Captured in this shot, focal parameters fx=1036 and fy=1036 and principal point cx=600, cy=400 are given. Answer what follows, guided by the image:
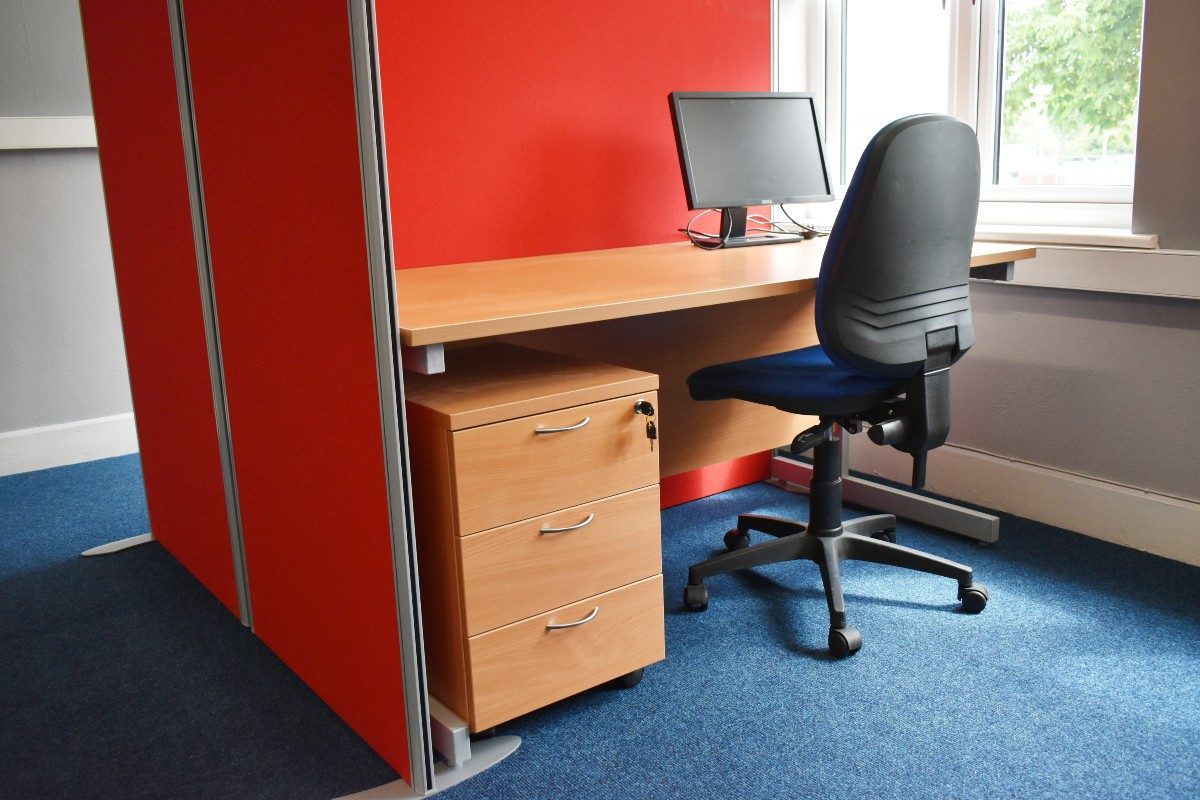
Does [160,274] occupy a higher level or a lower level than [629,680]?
higher

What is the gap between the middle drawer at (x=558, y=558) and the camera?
1642 millimetres

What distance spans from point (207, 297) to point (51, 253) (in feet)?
6.14

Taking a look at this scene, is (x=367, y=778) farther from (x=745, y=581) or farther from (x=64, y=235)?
(x=64, y=235)

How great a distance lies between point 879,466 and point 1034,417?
21.4 inches

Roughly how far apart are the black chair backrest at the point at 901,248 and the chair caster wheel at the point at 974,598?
54cm

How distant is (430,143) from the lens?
239cm

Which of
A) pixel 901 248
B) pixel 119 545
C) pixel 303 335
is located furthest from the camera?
pixel 119 545

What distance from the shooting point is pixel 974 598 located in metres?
2.19

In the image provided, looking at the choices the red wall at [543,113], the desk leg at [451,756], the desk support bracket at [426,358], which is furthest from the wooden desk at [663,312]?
the desk leg at [451,756]

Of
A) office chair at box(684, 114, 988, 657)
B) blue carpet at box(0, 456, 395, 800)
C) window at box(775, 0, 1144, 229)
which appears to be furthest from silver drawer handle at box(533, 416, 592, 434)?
window at box(775, 0, 1144, 229)

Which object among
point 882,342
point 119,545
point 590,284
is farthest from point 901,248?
point 119,545

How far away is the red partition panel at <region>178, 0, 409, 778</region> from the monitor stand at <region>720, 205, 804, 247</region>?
4.07ft

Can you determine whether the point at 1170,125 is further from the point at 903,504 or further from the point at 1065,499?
the point at 903,504

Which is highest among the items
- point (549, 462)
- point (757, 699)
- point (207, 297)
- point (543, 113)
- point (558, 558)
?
point (543, 113)
